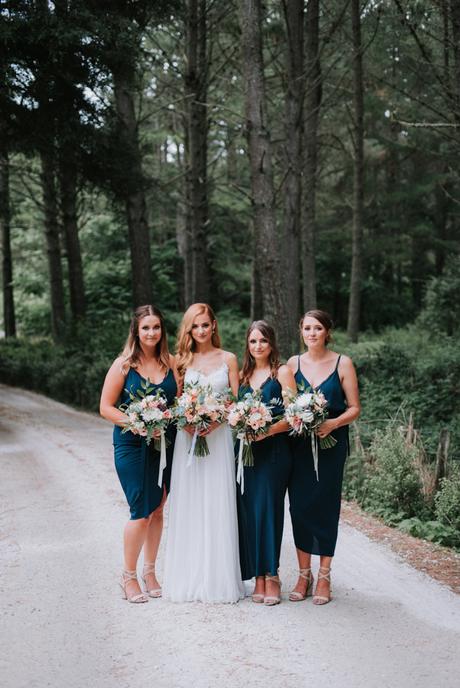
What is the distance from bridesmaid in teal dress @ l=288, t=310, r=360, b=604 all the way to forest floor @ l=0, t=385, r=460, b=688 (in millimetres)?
283

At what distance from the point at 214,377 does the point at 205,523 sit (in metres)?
1.06

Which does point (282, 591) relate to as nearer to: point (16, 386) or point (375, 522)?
point (375, 522)

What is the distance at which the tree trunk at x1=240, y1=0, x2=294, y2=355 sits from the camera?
9906mm

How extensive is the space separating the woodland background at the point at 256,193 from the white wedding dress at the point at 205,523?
2500 mm

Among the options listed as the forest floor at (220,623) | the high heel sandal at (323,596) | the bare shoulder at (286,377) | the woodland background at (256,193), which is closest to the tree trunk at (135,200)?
the woodland background at (256,193)

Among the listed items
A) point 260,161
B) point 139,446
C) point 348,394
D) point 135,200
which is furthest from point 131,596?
point 135,200

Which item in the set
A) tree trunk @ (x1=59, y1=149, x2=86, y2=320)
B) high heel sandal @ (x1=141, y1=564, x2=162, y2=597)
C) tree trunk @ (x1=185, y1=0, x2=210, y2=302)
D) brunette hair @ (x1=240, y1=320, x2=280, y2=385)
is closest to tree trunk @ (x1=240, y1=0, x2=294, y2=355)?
tree trunk @ (x1=185, y1=0, x2=210, y2=302)

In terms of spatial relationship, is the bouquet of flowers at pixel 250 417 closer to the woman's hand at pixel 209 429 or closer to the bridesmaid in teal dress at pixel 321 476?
the woman's hand at pixel 209 429

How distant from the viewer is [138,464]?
493 centimetres

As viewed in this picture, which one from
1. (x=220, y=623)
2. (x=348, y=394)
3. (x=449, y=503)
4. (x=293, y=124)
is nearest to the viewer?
(x=220, y=623)

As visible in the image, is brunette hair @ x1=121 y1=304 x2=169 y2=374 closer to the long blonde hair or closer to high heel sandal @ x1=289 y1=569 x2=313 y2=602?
the long blonde hair

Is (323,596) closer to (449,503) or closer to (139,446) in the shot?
(139,446)

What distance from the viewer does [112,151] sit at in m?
12.7

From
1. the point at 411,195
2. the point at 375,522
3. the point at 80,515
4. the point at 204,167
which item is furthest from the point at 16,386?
the point at 411,195
